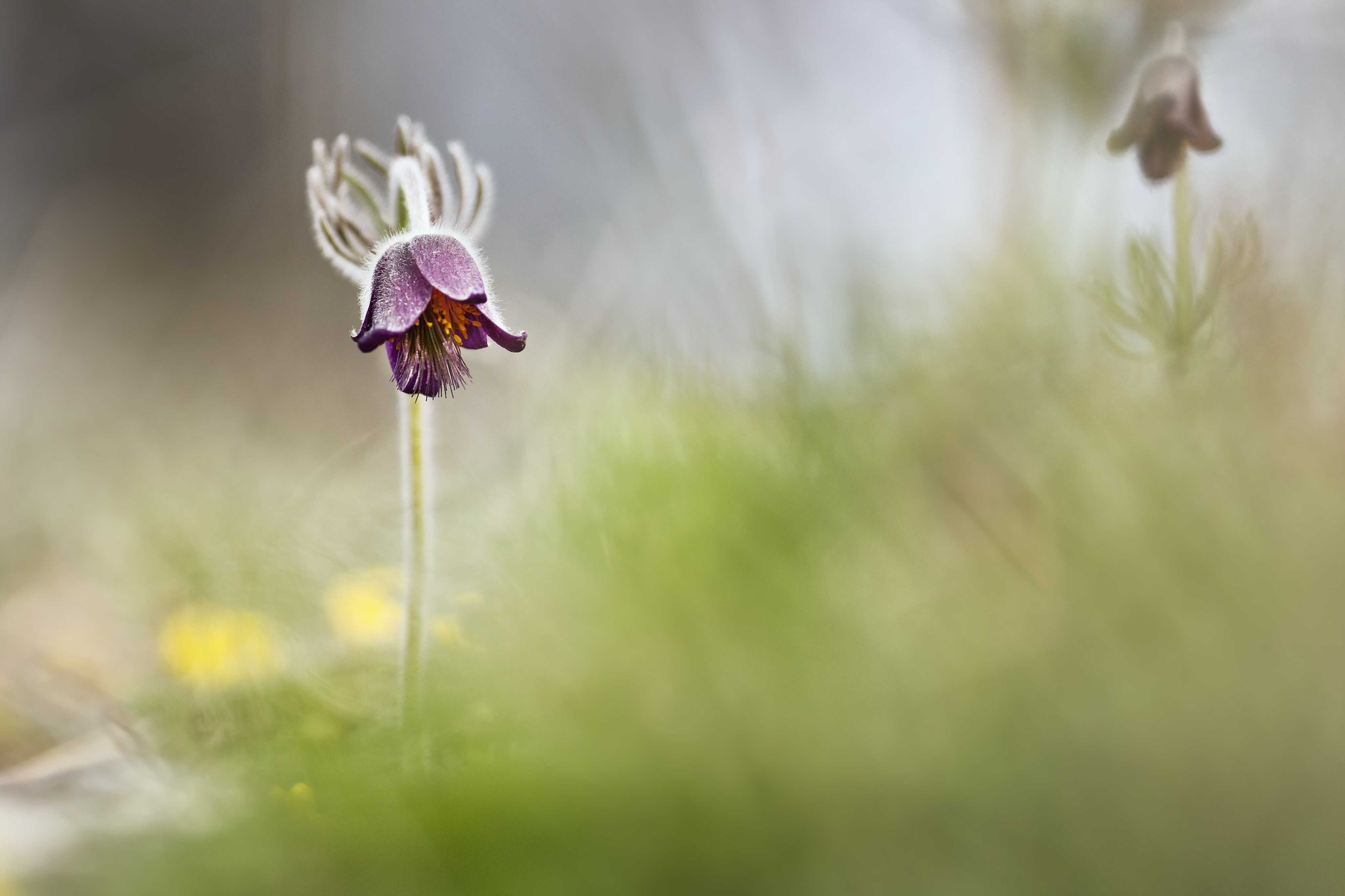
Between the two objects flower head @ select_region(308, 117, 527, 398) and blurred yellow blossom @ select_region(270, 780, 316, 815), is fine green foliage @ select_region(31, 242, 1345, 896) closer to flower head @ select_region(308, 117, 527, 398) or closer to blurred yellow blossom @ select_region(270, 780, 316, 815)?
blurred yellow blossom @ select_region(270, 780, 316, 815)

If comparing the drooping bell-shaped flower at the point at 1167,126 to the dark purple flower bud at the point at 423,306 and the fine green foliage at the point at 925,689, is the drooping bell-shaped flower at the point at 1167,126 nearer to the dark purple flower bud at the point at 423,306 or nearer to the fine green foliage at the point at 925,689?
the fine green foliage at the point at 925,689

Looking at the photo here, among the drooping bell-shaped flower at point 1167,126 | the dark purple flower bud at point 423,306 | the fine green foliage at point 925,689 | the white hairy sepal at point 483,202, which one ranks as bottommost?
the fine green foliage at point 925,689

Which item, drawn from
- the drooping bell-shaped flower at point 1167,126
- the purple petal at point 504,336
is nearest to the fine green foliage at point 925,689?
the purple petal at point 504,336

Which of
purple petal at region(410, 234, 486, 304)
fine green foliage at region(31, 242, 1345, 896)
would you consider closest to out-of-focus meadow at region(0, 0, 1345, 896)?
fine green foliage at region(31, 242, 1345, 896)

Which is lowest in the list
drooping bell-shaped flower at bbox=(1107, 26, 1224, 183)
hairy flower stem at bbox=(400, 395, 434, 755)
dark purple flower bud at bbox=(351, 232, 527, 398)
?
hairy flower stem at bbox=(400, 395, 434, 755)

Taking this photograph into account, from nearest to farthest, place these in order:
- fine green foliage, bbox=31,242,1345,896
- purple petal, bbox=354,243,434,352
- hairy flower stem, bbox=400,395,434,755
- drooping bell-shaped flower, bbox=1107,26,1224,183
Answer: fine green foliage, bbox=31,242,1345,896
hairy flower stem, bbox=400,395,434,755
purple petal, bbox=354,243,434,352
drooping bell-shaped flower, bbox=1107,26,1224,183

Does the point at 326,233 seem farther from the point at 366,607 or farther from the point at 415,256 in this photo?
the point at 366,607

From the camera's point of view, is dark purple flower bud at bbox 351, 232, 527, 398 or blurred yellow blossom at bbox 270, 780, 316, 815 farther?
dark purple flower bud at bbox 351, 232, 527, 398

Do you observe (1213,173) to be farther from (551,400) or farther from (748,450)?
(551,400)
